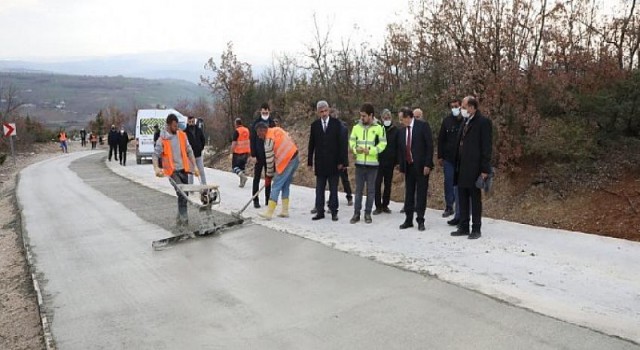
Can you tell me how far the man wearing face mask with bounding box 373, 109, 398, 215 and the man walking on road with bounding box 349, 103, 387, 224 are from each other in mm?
868

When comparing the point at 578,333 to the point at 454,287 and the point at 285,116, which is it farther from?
the point at 285,116

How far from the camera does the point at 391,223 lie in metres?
8.76

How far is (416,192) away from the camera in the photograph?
8.57m

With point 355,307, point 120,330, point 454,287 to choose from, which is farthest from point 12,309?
point 454,287

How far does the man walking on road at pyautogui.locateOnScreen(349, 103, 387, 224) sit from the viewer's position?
28.7 feet

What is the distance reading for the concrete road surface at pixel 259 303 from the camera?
174 inches

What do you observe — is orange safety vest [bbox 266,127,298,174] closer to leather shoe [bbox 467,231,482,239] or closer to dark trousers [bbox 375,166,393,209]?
dark trousers [bbox 375,166,393,209]

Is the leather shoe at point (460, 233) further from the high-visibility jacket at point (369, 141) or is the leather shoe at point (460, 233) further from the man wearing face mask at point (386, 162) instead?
the man wearing face mask at point (386, 162)

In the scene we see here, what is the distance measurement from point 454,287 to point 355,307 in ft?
3.40

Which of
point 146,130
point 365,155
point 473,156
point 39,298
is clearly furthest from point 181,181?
point 146,130

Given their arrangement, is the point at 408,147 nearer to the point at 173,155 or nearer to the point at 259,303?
the point at 173,155

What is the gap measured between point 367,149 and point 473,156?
6.23 ft

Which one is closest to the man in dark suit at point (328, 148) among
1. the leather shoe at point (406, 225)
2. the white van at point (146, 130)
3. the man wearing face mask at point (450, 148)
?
the leather shoe at point (406, 225)

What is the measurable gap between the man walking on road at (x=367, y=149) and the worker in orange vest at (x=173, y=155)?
2.67 m
